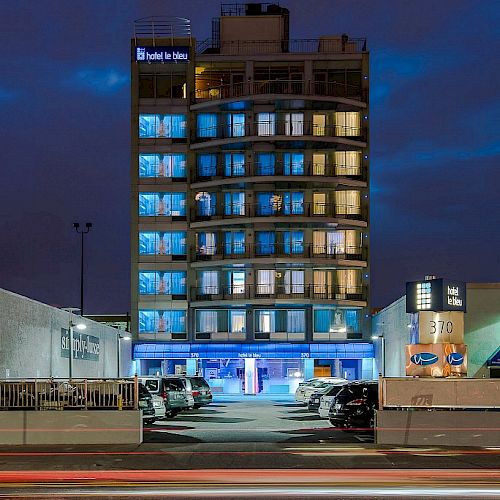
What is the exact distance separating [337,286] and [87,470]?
2398 inches

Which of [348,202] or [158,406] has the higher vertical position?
[348,202]

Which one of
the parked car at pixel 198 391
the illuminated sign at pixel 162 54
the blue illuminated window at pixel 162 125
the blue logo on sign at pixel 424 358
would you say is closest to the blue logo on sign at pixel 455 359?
the blue logo on sign at pixel 424 358

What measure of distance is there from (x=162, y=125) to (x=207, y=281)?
44.5 ft

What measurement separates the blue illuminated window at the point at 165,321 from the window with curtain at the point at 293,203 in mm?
12236

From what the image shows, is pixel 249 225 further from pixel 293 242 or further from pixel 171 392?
pixel 171 392

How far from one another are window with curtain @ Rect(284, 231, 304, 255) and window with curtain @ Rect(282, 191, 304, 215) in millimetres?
1722

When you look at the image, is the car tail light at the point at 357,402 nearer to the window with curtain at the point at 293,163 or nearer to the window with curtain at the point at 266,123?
the window with curtain at the point at 293,163

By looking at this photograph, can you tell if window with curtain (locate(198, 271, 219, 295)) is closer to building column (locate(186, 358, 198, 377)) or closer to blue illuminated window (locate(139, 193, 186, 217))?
blue illuminated window (locate(139, 193, 186, 217))

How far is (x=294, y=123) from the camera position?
81688 mm

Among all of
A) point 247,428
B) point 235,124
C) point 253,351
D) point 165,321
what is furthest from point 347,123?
point 247,428

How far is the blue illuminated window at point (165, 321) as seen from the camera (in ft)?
269

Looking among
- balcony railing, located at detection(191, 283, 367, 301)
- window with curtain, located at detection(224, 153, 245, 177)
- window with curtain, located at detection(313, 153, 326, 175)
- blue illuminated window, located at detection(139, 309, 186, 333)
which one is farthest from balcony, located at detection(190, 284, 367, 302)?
window with curtain, located at detection(313, 153, 326, 175)

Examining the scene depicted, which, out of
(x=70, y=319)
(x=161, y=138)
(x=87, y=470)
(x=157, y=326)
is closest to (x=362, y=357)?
(x=157, y=326)

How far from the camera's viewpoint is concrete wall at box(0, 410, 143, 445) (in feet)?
91.9
